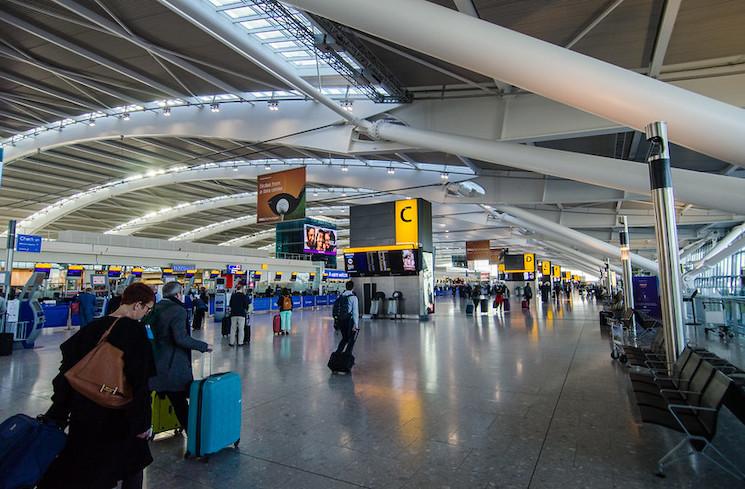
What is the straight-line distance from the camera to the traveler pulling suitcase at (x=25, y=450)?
1924mm

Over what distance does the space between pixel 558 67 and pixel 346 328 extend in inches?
209

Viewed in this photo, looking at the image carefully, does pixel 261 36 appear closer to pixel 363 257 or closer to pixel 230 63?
pixel 230 63

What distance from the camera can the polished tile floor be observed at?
3.31m

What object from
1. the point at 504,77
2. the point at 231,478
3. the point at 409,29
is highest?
the point at 409,29

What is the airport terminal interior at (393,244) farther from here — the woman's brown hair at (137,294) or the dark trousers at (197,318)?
the dark trousers at (197,318)

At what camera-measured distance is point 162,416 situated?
4.17 meters

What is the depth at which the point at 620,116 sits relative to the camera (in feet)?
18.1

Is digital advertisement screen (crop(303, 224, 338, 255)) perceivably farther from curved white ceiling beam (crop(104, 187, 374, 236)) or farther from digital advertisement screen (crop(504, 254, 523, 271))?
digital advertisement screen (crop(504, 254, 523, 271))

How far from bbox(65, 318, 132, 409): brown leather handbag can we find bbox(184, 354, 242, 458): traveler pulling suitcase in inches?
60.9

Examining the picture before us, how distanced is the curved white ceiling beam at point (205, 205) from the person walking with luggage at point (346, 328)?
864 inches

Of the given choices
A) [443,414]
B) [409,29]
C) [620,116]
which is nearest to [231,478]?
[443,414]

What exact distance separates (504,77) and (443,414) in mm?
4600

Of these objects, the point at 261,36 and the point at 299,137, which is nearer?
the point at 261,36

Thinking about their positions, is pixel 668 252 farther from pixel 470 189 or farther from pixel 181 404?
pixel 470 189
